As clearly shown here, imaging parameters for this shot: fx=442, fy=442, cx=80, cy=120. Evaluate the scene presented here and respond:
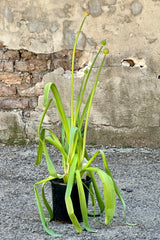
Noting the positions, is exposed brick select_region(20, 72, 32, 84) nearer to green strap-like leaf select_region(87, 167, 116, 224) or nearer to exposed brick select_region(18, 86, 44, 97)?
exposed brick select_region(18, 86, 44, 97)

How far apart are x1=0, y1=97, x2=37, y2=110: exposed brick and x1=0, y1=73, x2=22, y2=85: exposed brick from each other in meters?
0.16

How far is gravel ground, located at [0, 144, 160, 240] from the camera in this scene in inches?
82.7

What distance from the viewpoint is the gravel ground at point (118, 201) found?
6.89 feet

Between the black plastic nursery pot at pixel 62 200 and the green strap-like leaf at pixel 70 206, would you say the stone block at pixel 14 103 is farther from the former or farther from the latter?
the green strap-like leaf at pixel 70 206

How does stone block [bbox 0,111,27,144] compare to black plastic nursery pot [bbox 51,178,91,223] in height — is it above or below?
below

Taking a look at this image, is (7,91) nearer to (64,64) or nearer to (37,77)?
(37,77)

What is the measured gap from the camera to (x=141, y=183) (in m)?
3.17

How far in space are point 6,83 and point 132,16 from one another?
1.32 m

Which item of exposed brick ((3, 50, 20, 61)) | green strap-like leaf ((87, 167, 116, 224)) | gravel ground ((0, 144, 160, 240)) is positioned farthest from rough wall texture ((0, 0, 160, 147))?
green strap-like leaf ((87, 167, 116, 224))

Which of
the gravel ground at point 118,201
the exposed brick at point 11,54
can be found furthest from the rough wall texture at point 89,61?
the gravel ground at point 118,201

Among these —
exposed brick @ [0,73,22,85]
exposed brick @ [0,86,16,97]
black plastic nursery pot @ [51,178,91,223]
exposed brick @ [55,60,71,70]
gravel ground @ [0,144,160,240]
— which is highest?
exposed brick @ [55,60,71,70]

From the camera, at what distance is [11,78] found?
13.6ft

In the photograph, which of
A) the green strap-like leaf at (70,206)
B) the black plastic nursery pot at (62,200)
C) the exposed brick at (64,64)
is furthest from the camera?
the exposed brick at (64,64)

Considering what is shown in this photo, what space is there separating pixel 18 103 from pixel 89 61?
0.78 metres
